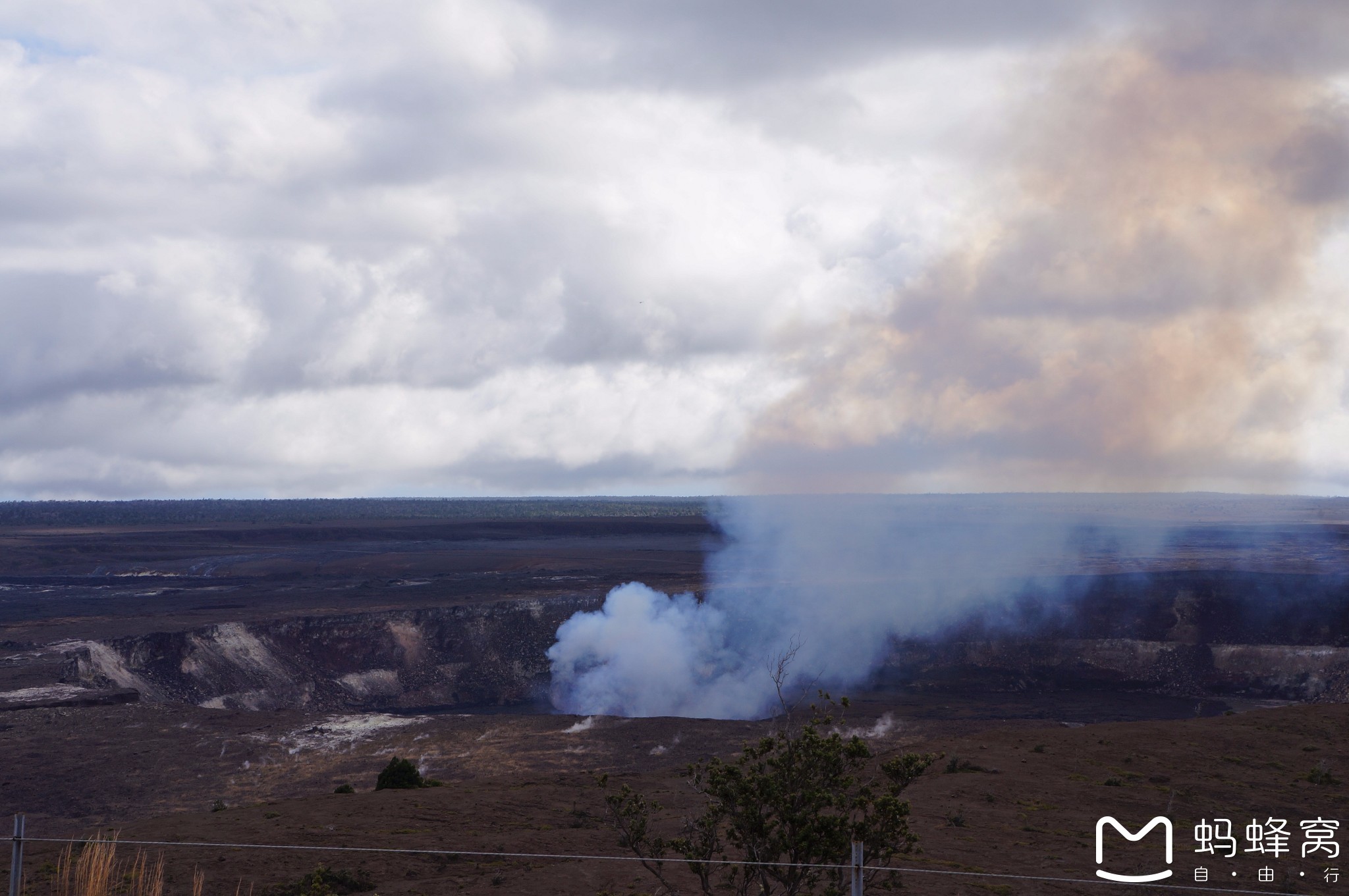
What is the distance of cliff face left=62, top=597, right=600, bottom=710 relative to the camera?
4900cm

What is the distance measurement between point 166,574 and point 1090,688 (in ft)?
265

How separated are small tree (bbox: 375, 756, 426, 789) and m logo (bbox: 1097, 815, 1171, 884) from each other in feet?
55.0

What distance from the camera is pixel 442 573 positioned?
92.4 metres

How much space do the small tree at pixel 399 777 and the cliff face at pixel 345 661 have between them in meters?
23.8

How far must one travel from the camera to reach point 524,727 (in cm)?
3906

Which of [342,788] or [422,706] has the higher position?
[342,788]

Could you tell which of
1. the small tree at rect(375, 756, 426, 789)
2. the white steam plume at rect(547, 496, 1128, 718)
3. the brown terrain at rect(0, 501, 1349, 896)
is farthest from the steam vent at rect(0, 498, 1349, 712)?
the small tree at rect(375, 756, 426, 789)

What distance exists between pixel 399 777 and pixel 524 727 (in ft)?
40.0

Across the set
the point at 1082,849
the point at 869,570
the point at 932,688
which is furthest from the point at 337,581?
the point at 1082,849

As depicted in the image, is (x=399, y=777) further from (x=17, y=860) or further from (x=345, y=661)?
(x=345, y=661)

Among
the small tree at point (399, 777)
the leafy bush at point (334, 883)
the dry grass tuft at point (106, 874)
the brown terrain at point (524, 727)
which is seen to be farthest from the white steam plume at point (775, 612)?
the dry grass tuft at point (106, 874)

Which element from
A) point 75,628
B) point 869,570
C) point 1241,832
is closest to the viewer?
point 1241,832

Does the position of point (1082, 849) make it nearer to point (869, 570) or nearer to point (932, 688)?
point (932, 688)

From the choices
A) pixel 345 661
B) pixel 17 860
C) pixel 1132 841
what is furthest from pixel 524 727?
pixel 17 860
